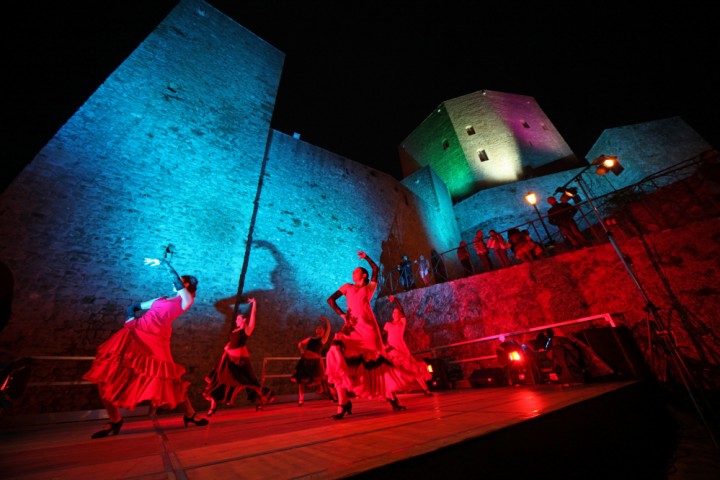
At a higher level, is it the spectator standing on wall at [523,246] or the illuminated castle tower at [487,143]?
the illuminated castle tower at [487,143]

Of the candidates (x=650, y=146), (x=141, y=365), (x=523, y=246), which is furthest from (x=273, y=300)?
(x=650, y=146)

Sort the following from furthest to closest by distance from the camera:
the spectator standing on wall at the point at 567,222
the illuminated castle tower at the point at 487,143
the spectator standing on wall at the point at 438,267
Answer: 1. the illuminated castle tower at the point at 487,143
2. the spectator standing on wall at the point at 438,267
3. the spectator standing on wall at the point at 567,222

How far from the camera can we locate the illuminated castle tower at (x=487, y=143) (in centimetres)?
1919

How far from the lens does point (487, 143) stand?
66.0ft

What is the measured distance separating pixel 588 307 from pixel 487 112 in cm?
2014

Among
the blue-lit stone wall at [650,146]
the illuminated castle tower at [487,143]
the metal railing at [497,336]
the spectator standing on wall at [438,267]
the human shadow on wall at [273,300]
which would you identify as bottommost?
the metal railing at [497,336]

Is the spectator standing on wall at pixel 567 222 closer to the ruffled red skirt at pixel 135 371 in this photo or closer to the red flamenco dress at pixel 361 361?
the red flamenco dress at pixel 361 361

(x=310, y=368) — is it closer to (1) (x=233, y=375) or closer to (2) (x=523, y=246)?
(1) (x=233, y=375)

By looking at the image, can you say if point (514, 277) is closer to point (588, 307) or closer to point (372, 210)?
point (588, 307)

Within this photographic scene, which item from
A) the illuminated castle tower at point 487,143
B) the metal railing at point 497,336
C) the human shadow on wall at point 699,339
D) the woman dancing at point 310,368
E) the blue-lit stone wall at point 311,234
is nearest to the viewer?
the human shadow on wall at point 699,339

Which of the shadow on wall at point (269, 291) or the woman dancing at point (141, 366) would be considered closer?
the woman dancing at point (141, 366)

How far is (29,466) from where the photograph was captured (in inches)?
58.0

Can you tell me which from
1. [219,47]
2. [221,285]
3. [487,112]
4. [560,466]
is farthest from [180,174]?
[487,112]

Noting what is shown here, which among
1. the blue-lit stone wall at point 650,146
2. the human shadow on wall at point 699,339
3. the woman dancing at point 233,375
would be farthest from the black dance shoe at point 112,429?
the blue-lit stone wall at point 650,146
